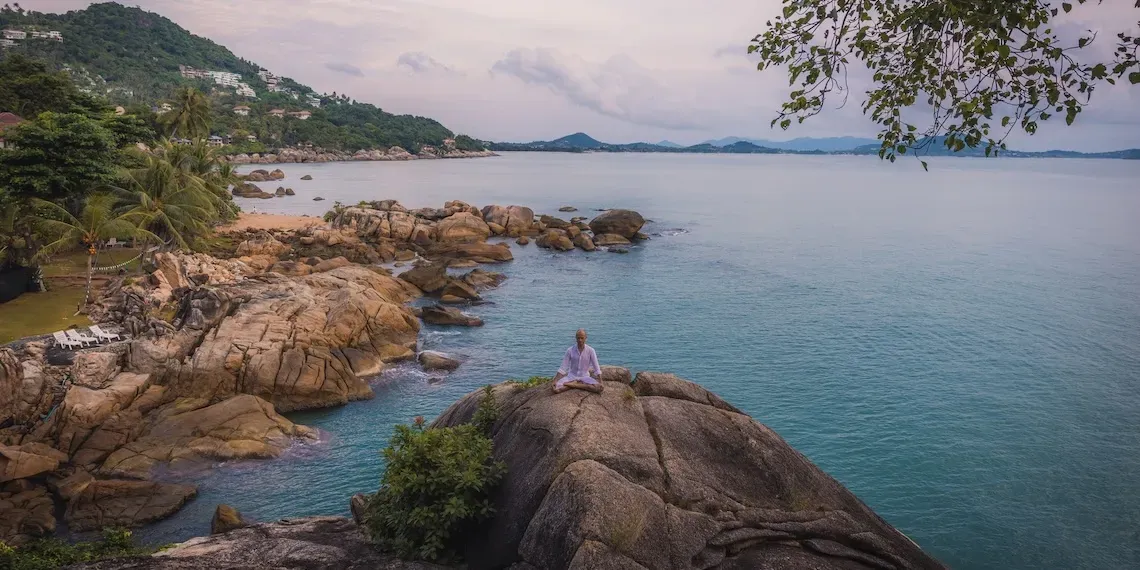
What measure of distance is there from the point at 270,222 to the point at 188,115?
1771 centimetres

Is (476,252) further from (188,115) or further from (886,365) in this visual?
(188,115)

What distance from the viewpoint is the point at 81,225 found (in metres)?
33.8

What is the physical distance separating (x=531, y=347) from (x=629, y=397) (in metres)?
23.1

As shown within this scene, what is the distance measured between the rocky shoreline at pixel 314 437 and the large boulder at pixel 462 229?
19.0 m

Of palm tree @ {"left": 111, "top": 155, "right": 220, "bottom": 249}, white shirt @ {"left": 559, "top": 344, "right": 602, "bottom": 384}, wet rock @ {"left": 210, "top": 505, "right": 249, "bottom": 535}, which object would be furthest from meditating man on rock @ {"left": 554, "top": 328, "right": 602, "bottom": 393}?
palm tree @ {"left": 111, "top": 155, "right": 220, "bottom": 249}

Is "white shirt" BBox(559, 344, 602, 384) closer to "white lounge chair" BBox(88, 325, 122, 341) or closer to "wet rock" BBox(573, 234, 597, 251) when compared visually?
"white lounge chair" BBox(88, 325, 122, 341)

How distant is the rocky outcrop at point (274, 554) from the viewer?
12.9 meters

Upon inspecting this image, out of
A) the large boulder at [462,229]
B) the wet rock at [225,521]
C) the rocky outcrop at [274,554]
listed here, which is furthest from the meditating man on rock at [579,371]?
the large boulder at [462,229]

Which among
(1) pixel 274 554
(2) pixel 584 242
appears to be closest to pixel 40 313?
(1) pixel 274 554

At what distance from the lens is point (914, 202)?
121m

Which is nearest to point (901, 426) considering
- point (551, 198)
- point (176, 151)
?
point (176, 151)

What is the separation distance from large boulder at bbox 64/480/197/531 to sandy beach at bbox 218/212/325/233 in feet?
151

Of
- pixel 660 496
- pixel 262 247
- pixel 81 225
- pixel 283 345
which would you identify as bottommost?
pixel 283 345

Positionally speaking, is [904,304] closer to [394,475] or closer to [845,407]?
[845,407]
